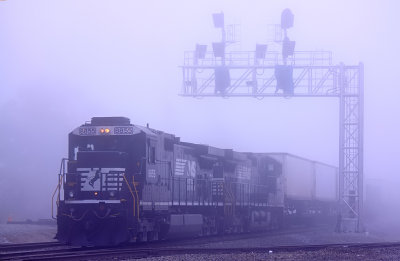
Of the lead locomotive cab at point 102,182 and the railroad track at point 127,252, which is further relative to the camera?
the lead locomotive cab at point 102,182

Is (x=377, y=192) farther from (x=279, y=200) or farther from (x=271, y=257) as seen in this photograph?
(x=271, y=257)

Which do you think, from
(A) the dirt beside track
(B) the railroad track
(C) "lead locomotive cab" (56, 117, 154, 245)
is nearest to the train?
(C) "lead locomotive cab" (56, 117, 154, 245)

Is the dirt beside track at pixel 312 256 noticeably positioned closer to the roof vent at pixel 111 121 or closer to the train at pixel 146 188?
the train at pixel 146 188

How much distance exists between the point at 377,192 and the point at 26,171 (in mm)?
26384

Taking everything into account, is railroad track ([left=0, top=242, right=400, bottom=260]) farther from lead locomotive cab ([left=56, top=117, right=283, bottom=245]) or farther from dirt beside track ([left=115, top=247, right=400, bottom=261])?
lead locomotive cab ([left=56, top=117, right=283, bottom=245])

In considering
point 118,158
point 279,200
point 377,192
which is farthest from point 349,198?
point 377,192

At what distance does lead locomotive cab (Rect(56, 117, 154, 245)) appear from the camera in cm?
1689

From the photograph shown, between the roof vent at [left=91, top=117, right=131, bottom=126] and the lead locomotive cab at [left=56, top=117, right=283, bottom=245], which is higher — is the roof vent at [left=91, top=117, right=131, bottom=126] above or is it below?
above

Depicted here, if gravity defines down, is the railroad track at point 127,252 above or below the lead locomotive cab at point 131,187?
below

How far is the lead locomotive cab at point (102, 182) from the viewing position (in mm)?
16891

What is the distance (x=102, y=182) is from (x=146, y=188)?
139cm

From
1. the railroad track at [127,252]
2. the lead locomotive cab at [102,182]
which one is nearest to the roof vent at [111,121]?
the lead locomotive cab at [102,182]

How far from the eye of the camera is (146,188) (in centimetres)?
1805

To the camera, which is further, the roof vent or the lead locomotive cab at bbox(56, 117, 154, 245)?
the roof vent
